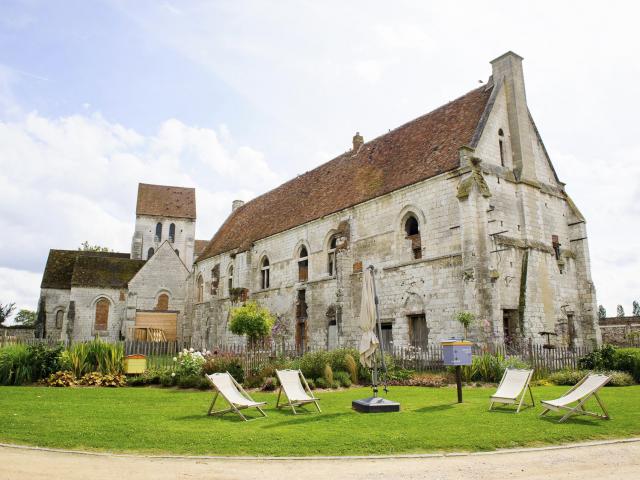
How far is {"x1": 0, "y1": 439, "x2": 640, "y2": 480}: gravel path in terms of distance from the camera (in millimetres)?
5812

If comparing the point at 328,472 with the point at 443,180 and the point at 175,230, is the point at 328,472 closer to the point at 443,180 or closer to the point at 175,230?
the point at 443,180

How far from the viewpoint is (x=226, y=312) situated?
3425 cm

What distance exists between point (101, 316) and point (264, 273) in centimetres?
1847

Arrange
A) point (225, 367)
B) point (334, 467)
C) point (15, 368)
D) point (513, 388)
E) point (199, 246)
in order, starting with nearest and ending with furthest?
1. point (334, 467)
2. point (513, 388)
3. point (225, 367)
4. point (15, 368)
5. point (199, 246)

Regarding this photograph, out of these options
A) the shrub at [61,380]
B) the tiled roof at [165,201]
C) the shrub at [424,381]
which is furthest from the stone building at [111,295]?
the shrub at [424,381]

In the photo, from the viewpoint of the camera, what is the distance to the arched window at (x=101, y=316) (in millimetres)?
41625

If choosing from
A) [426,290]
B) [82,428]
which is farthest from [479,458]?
[426,290]

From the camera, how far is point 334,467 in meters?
6.26

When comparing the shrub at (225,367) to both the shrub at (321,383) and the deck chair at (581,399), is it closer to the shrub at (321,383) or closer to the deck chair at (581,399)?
the shrub at (321,383)

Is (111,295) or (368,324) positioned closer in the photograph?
(368,324)

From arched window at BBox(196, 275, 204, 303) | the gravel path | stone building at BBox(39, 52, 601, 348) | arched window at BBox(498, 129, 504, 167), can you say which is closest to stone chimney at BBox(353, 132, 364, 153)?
stone building at BBox(39, 52, 601, 348)

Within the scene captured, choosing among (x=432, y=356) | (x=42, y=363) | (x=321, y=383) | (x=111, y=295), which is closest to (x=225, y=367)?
(x=321, y=383)

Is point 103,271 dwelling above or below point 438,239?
above

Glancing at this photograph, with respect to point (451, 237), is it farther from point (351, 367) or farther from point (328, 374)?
point (328, 374)
